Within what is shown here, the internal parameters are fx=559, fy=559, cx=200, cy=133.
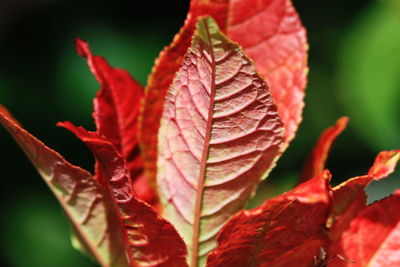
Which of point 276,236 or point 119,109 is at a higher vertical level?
point 119,109

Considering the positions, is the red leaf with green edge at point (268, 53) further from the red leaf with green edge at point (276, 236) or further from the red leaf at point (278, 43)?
the red leaf with green edge at point (276, 236)

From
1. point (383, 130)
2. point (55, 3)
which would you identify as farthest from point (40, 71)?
point (383, 130)

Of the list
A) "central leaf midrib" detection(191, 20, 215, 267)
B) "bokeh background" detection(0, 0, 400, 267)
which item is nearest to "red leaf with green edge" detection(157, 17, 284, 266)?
"central leaf midrib" detection(191, 20, 215, 267)

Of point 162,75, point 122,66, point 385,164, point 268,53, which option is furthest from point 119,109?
point 122,66

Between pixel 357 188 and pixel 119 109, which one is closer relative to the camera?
pixel 357 188

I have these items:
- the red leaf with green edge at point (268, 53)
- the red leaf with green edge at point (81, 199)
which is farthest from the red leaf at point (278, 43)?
the red leaf with green edge at point (81, 199)

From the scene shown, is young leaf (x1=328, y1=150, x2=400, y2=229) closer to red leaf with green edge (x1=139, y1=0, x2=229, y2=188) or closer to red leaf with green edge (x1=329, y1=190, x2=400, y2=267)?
red leaf with green edge (x1=329, y1=190, x2=400, y2=267)

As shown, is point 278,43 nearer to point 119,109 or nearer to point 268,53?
point 268,53
